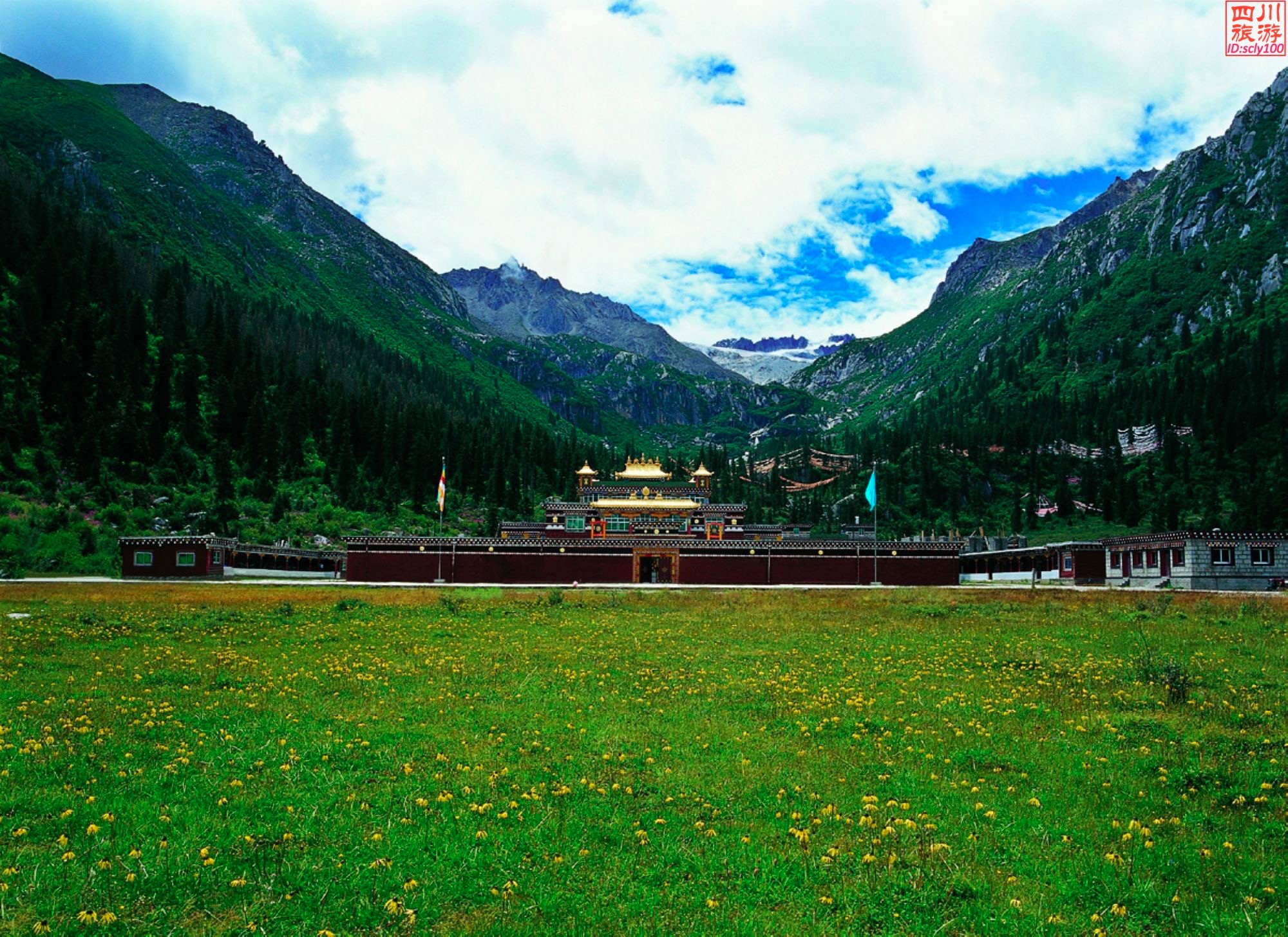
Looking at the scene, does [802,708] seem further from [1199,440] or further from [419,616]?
[1199,440]

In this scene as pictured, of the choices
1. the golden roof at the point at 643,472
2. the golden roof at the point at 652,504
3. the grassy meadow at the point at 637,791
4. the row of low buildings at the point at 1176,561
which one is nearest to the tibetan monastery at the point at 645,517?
the golden roof at the point at 652,504

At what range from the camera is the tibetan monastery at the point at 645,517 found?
96000 mm

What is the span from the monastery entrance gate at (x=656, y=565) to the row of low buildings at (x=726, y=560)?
106mm

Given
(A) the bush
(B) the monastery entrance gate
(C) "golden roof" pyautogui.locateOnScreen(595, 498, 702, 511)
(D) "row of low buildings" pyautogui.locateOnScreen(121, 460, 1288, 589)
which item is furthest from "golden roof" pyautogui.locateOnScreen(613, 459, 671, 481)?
(A) the bush

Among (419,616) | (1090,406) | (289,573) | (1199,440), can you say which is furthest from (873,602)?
(1090,406)

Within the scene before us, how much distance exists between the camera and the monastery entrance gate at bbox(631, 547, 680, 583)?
3290 inches

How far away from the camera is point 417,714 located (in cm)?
1884

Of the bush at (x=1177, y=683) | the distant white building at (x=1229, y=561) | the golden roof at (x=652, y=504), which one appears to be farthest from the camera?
the golden roof at (x=652, y=504)

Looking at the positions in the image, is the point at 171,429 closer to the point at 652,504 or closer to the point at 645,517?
the point at 645,517

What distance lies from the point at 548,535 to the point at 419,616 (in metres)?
55.3

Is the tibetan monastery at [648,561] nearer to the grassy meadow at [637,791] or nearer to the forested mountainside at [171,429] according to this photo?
the forested mountainside at [171,429]

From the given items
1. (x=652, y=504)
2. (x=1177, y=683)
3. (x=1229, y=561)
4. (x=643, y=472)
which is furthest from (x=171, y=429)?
(x=1229, y=561)

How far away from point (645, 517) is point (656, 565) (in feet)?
47.3

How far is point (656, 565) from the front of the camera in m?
84.9
